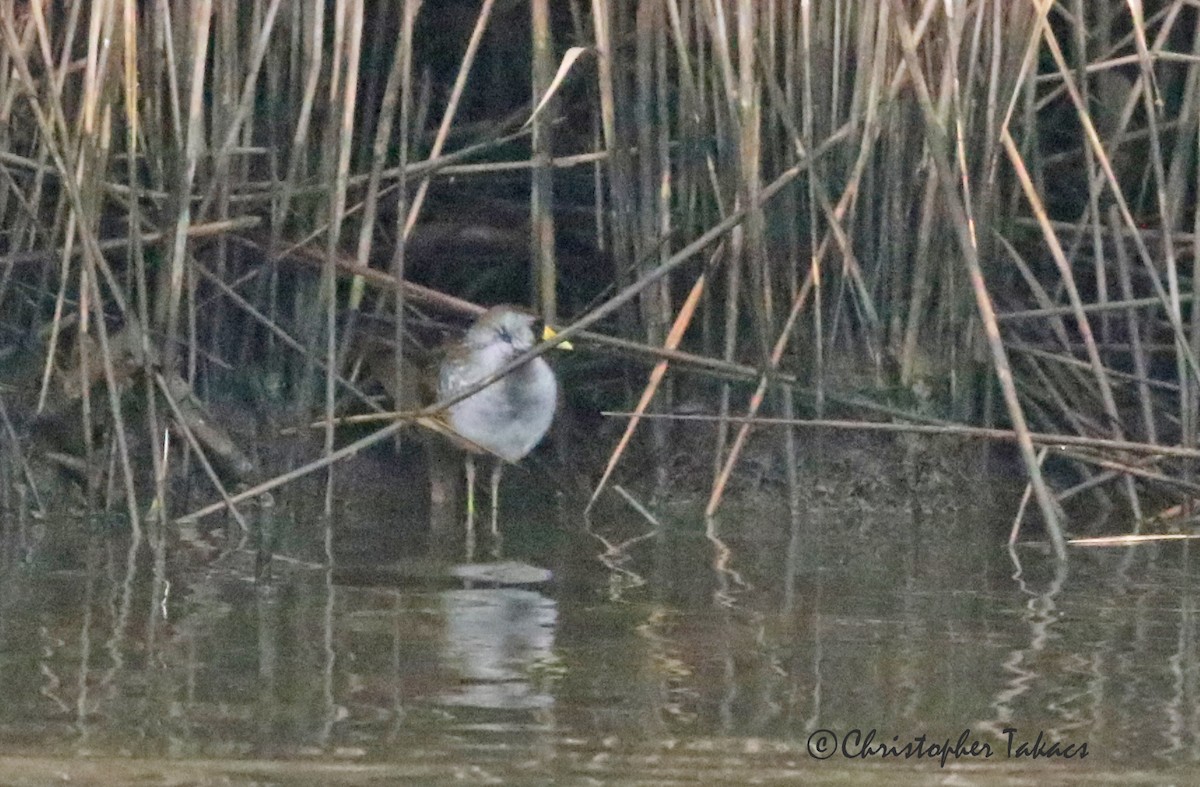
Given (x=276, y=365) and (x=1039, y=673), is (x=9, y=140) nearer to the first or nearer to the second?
(x=276, y=365)

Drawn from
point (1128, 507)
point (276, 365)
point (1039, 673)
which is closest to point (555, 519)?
point (276, 365)

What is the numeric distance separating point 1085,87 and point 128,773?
3308mm

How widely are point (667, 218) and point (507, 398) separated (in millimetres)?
667

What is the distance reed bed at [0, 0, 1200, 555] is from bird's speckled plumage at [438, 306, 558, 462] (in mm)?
158

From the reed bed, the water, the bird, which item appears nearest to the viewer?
the water

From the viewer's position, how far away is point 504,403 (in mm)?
5414

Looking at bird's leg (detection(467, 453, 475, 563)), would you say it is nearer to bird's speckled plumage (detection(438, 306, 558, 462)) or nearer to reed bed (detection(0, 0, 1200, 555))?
bird's speckled plumage (detection(438, 306, 558, 462))

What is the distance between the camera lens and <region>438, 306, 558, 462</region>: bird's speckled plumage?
A: 543cm

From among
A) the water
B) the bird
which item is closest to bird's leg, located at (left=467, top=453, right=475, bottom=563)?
the bird

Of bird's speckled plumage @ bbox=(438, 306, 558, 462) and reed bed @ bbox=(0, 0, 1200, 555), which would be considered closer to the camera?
reed bed @ bbox=(0, 0, 1200, 555)

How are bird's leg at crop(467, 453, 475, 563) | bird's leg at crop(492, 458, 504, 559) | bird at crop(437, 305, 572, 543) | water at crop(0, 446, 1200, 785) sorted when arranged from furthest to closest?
bird at crop(437, 305, 572, 543) < bird's leg at crop(492, 458, 504, 559) < bird's leg at crop(467, 453, 475, 563) < water at crop(0, 446, 1200, 785)

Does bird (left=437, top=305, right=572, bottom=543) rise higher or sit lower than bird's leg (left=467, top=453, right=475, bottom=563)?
higher

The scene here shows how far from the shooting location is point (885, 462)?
5.41 m

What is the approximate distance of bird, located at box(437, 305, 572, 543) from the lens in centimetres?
542
